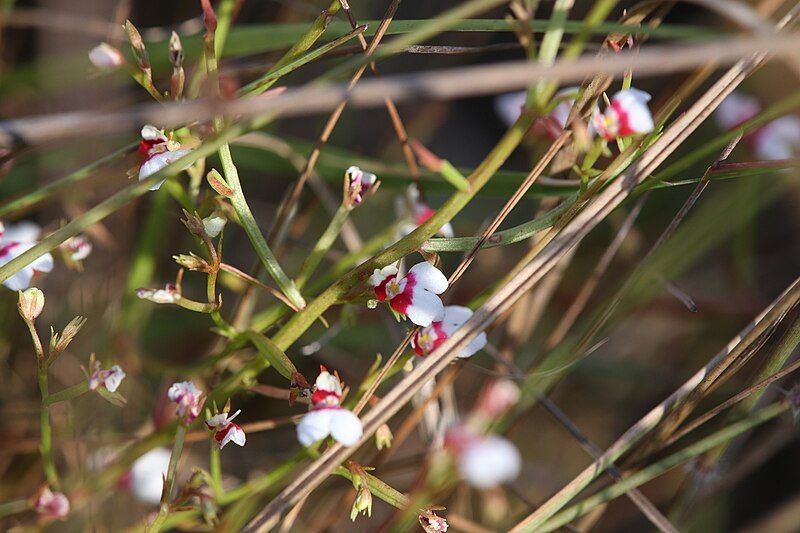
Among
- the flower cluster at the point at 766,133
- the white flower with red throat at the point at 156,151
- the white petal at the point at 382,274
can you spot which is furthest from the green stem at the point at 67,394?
the flower cluster at the point at 766,133

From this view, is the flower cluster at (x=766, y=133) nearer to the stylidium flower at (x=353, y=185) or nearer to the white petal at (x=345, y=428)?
the stylidium flower at (x=353, y=185)

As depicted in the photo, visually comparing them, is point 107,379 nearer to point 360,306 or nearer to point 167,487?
point 167,487

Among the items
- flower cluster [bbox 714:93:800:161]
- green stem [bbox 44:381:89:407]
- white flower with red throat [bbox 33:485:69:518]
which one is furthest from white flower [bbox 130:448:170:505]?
flower cluster [bbox 714:93:800:161]

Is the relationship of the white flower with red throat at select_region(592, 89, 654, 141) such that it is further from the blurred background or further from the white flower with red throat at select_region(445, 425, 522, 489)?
the white flower with red throat at select_region(445, 425, 522, 489)

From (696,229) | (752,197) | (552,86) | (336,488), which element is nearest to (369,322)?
(336,488)

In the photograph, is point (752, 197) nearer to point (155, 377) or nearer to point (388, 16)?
point (388, 16)

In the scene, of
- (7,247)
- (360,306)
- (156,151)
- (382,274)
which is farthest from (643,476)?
(7,247)
